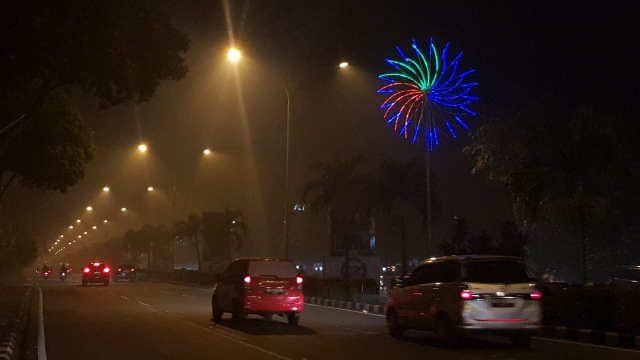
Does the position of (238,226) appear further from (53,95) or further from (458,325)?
(458,325)

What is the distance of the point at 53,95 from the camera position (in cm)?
2859

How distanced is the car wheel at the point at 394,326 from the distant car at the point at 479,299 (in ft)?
3.47

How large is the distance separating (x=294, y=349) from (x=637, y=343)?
7545mm

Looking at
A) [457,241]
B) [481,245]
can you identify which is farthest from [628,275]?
[481,245]

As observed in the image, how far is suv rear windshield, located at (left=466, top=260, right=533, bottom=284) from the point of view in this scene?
1579cm

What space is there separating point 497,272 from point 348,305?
649 inches

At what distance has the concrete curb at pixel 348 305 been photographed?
28.9 metres

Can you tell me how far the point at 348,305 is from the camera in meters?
31.9

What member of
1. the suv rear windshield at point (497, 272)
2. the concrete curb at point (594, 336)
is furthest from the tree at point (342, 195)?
the suv rear windshield at point (497, 272)

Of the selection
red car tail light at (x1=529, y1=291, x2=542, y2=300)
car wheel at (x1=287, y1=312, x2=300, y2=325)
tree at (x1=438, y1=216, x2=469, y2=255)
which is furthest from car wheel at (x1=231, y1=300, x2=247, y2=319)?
tree at (x1=438, y1=216, x2=469, y2=255)

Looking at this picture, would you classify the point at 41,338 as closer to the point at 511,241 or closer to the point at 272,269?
the point at 272,269

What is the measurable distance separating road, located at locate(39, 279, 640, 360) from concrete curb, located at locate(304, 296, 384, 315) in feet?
12.8

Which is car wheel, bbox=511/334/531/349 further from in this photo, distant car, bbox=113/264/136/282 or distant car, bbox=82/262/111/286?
distant car, bbox=113/264/136/282

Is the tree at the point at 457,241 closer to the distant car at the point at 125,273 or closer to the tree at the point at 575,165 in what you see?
the tree at the point at 575,165
